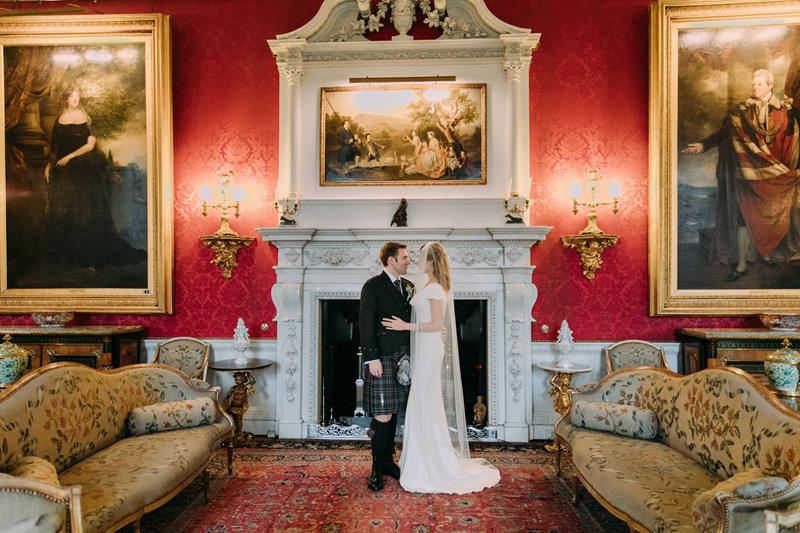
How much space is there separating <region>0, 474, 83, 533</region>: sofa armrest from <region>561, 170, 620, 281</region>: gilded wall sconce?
475 centimetres

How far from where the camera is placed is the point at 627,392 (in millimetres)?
3908

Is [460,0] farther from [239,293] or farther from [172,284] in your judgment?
[172,284]

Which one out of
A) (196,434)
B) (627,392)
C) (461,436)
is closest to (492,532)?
(461,436)

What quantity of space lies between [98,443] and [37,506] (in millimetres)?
1319

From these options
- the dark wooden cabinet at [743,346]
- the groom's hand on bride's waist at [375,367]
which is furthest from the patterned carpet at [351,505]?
the dark wooden cabinet at [743,346]

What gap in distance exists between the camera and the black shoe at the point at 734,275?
527 cm

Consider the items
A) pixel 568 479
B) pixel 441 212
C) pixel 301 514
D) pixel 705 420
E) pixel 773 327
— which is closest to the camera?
pixel 705 420

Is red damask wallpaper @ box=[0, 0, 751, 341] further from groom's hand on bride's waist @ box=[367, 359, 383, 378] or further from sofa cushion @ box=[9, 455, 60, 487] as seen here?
sofa cushion @ box=[9, 455, 60, 487]

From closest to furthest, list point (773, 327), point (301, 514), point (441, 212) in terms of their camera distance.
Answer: point (301, 514)
point (773, 327)
point (441, 212)

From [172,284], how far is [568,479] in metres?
4.63

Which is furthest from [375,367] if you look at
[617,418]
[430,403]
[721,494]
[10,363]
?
[10,363]

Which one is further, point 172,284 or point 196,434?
point 172,284

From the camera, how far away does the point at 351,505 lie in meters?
3.61

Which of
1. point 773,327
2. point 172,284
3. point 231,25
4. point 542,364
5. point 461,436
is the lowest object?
point 461,436
